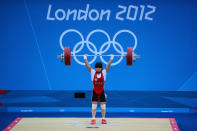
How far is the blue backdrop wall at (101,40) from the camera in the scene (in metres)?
8.72

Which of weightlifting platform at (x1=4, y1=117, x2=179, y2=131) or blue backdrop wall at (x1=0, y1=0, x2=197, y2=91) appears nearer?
weightlifting platform at (x1=4, y1=117, x2=179, y2=131)

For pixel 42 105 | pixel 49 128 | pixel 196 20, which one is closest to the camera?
pixel 49 128

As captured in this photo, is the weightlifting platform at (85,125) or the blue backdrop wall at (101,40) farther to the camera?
the blue backdrop wall at (101,40)

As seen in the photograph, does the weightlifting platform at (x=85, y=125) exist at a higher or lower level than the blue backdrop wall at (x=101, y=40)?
lower

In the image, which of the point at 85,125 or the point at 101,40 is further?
the point at 101,40

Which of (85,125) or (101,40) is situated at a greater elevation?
(101,40)

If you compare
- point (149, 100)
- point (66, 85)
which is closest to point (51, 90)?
point (66, 85)

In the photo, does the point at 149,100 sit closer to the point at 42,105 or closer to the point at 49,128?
the point at 42,105

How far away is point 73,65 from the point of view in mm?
8914

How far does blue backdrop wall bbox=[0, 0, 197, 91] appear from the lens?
872cm

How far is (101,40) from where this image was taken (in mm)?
8812

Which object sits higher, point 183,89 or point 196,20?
point 196,20

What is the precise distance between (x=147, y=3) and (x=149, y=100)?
97.6 inches

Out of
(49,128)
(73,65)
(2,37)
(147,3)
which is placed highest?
(147,3)
